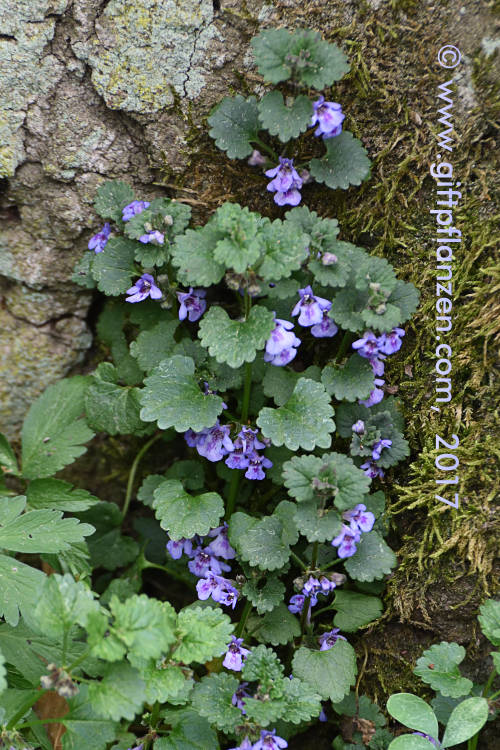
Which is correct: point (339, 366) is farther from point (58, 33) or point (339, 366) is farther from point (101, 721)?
point (58, 33)

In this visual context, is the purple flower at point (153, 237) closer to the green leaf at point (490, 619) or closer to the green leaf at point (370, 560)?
the green leaf at point (370, 560)

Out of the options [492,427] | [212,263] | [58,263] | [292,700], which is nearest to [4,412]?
[58,263]

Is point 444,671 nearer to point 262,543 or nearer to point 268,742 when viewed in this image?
point 268,742

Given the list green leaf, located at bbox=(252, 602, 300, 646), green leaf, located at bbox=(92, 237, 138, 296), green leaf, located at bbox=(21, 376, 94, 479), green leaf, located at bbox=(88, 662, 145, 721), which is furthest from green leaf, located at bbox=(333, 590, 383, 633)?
green leaf, located at bbox=(92, 237, 138, 296)

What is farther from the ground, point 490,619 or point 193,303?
point 193,303

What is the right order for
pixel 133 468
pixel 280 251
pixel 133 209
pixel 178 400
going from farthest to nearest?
pixel 133 468
pixel 133 209
pixel 178 400
pixel 280 251

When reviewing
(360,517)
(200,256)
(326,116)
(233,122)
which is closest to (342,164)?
(326,116)

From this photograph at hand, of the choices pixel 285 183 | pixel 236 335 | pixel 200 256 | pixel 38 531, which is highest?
pixel 285 183
